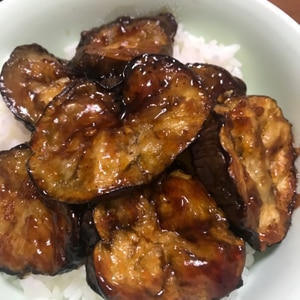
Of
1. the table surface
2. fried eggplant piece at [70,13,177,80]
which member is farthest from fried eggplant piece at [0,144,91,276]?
the table surface

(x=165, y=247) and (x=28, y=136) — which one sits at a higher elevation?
(x=165, y=247)

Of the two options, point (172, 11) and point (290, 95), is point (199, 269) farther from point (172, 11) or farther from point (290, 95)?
point (172, 11)

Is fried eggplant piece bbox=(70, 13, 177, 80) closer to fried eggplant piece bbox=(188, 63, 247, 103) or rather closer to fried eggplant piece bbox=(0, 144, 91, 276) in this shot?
fried eggplant piece bbox=(188, 63, 247, 103)

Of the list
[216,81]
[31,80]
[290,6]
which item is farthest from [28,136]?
[290,6]

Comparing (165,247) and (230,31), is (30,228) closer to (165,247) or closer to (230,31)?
(165,247)

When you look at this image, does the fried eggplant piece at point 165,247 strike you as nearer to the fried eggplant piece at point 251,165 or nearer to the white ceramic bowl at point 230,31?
the fried eggplant piece at point 251,165
